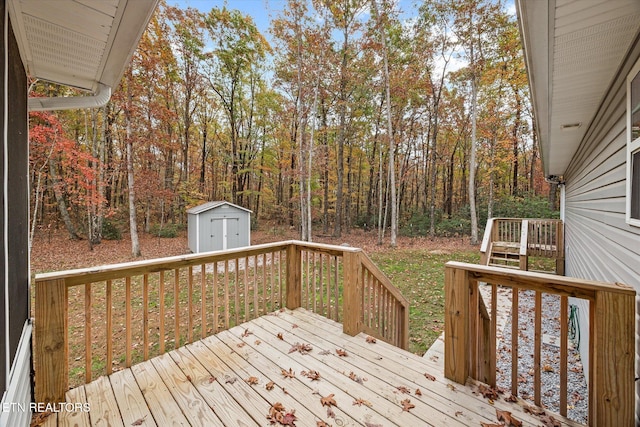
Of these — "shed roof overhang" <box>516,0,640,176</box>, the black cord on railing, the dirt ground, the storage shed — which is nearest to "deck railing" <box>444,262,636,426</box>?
"shed roof overhang" <box>516,0,640,176</box>

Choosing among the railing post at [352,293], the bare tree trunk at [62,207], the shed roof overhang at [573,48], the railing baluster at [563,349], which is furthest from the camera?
the bare tree trunk at [62,207]

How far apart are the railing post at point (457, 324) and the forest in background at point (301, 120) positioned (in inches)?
343

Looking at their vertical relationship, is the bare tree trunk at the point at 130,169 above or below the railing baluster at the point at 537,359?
above

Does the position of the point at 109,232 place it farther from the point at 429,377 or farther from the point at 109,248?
the point at 429,377

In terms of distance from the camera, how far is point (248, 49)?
46.9ft

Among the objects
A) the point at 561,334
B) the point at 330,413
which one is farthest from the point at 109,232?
the point at 561,334

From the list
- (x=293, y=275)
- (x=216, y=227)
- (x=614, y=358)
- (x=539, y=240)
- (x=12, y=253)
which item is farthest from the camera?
(x=216, y=227)

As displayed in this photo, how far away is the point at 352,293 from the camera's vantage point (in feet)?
9.37

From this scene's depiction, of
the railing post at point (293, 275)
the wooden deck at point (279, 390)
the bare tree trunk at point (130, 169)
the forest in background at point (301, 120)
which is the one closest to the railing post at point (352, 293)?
the wooden deck at point (279, 390)

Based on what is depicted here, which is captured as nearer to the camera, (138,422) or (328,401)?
(138,422)

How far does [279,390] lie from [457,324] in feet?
4.76

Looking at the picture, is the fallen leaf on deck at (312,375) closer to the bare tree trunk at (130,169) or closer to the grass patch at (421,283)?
the grass patch at (421,283)

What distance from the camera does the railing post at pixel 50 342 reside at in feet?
6.00

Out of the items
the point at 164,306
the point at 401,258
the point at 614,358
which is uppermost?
the point at 614,358
